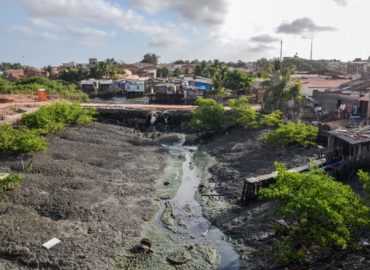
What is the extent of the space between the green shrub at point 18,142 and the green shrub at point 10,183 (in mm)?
7065

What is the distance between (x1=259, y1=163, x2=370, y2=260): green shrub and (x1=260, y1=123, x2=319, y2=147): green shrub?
2039cm

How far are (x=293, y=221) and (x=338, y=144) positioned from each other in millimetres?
12084

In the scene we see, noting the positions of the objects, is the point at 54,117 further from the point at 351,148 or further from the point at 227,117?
the point at 351,148

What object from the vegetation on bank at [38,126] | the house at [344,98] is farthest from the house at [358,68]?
the vegetation on bank at [38,126]

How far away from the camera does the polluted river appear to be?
858 inches

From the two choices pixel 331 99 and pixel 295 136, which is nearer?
pixel 295 136

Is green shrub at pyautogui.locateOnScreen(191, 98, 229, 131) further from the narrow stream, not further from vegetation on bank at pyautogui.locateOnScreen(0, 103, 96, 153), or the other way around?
vegetation on bank at pyautogui.locateOnScreen(0, 103, 96, 153)

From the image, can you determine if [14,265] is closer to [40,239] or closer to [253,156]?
[40,239]

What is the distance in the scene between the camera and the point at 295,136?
4062 cm

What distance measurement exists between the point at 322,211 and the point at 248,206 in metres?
11.2

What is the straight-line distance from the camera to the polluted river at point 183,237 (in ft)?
71.5

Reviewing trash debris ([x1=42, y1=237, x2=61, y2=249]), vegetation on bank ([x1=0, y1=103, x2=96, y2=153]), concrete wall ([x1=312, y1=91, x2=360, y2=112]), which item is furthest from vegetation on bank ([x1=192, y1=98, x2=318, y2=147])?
trash debris ([x1=42, y1=237, x2=61, y2=249])

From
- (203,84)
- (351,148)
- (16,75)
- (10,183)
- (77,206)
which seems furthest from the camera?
(16,75)

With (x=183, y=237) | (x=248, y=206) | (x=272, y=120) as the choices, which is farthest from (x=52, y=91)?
(x=183, y=237)
